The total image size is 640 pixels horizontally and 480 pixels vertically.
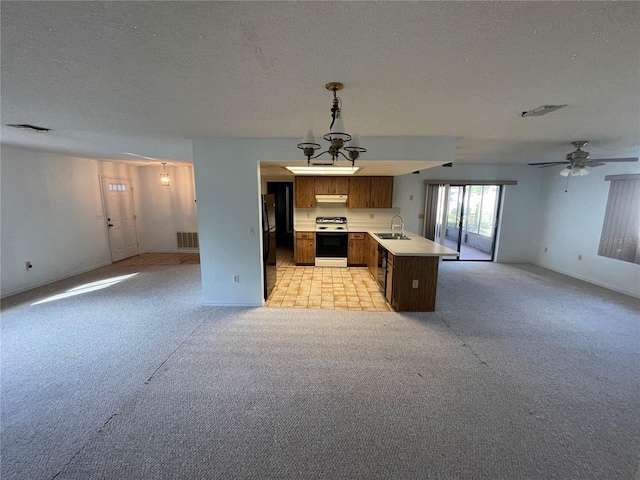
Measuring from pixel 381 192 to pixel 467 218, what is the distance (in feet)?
14.8

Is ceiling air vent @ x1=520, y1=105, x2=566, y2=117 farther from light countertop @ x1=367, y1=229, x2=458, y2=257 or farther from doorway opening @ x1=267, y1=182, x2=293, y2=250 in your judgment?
doorway opening @ x1=267, y1=182, x2=293, y2=250

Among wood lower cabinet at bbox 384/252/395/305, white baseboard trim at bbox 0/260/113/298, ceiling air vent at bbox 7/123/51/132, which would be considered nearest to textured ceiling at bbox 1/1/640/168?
ceiling air vent at bbox 7/123/51/132

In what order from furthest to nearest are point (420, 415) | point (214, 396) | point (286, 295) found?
point (286, 295) → point (214, 396) → point (420, 415)

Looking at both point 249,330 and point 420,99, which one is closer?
point 420,99

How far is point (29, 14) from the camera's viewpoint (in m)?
1.05

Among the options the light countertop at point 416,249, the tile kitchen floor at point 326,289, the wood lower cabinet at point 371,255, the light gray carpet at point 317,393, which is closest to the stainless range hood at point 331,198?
the wood lower cabinet at point 371,255

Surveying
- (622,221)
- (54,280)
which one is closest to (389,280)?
(622,221)

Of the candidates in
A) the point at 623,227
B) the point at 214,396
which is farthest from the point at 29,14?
the point at 623,227

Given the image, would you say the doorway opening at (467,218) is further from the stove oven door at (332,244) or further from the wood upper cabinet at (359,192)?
the stove oven door at (332,244)

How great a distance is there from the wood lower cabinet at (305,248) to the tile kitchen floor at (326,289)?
19 cm

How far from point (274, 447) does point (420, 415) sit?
1.08 m

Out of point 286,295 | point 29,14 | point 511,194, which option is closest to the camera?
point 29,14

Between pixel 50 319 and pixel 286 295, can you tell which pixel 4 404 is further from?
pixel 286 295

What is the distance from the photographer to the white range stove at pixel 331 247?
18.8 feet
